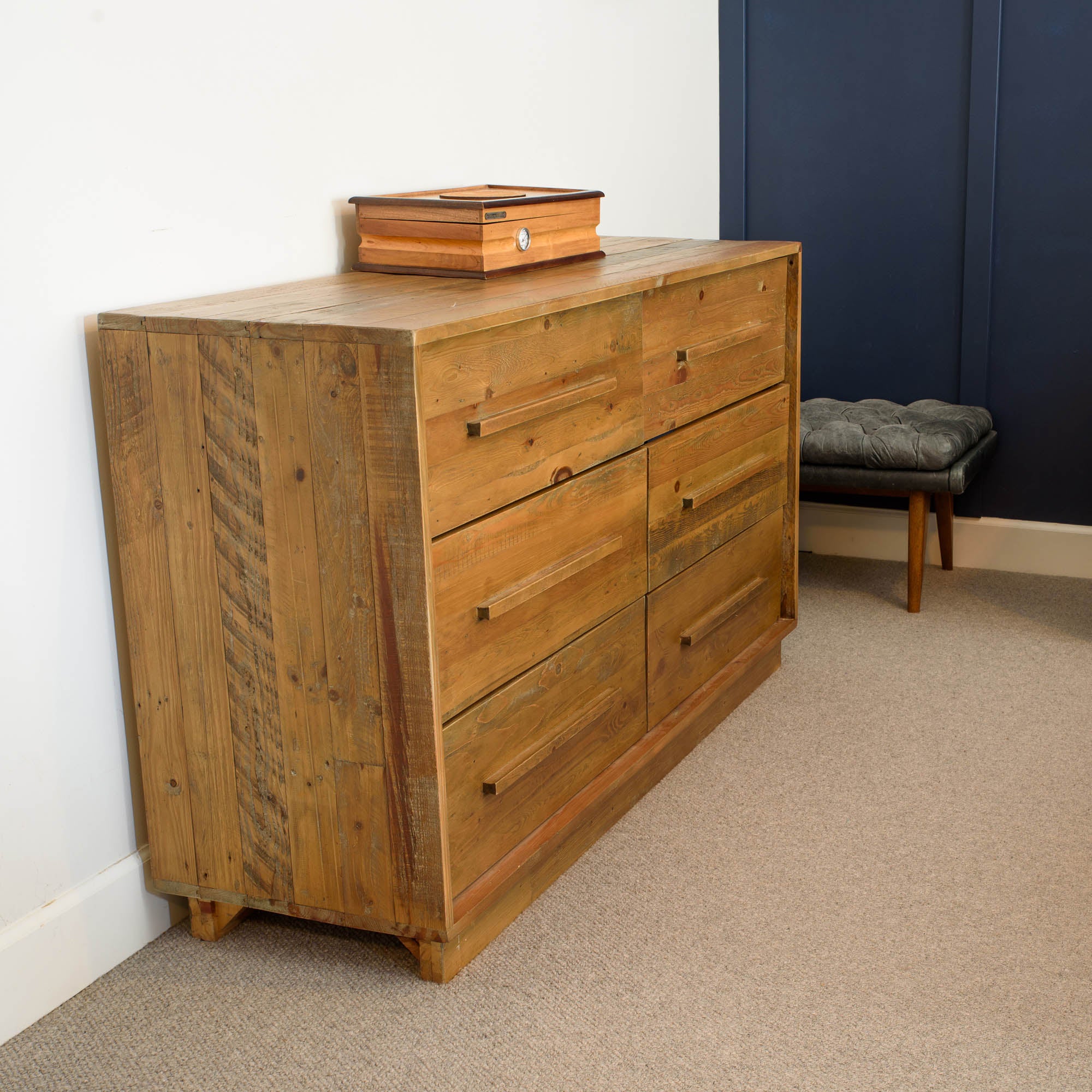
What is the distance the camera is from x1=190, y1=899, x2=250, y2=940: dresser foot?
68.3 inches

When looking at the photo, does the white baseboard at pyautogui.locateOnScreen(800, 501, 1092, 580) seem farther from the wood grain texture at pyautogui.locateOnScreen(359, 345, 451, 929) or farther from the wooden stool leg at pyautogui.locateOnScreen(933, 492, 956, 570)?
the wood grain texture at pyautogui.locateOnScreen(359, 345, 451, 929)

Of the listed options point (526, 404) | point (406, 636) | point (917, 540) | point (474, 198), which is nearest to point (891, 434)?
point (917, 540)

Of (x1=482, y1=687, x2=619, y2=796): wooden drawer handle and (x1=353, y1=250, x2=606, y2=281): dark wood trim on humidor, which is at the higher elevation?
(x1=353, y1=250, x2=606, y2=281): dark wood trim on humidor

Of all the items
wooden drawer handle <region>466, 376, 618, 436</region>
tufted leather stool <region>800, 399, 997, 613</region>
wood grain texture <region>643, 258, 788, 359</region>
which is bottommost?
tufted leather stool <region>800, 399, 997, 613</region>

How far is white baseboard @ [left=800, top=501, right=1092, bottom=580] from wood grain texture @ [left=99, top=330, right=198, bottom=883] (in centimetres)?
220

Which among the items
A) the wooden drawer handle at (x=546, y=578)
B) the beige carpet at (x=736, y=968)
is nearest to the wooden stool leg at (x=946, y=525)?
the beige carpet at (x=736, y=968)

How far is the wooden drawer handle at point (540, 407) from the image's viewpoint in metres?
1.54

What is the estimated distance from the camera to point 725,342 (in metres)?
2.19

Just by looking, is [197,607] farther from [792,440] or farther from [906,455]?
[906,455]

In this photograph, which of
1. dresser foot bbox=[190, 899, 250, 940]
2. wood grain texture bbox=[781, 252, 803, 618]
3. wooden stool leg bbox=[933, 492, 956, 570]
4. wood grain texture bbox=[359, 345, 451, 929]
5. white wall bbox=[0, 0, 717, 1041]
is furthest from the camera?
wooden stool leg bbox=[933, 492, 956, 570]

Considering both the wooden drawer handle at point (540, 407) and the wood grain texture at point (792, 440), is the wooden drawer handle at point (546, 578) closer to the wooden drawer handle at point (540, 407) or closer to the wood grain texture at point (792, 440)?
the wooden drawer handle at point (540, 407)

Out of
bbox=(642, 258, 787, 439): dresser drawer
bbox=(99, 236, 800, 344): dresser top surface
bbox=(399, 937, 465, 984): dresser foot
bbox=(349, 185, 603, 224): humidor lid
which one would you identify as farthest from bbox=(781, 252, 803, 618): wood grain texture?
bbox=(399, 937, 465, 984): dresser foot

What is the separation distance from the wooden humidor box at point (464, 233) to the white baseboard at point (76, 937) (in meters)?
1.01

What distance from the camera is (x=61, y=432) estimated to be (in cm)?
157
